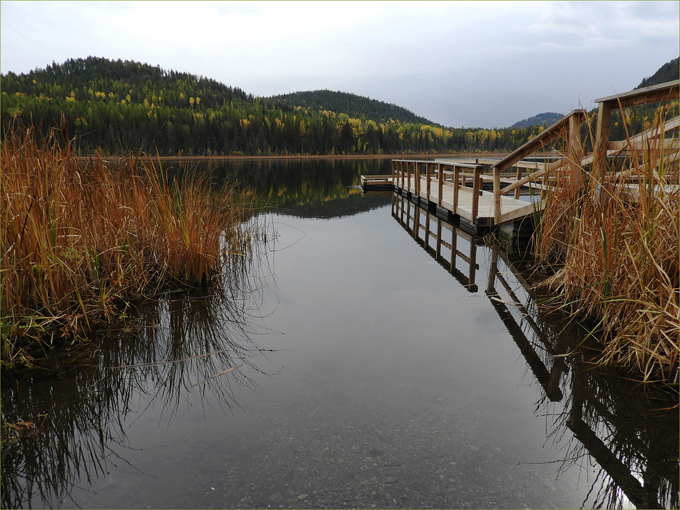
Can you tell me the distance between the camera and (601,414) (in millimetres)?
2428

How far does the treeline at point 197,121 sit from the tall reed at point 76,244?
38.4 metres

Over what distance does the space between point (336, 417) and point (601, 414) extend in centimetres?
148

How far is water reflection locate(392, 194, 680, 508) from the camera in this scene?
189cm

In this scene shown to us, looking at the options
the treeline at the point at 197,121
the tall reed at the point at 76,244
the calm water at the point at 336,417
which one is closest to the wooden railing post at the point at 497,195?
the calm water at the point at 336,417

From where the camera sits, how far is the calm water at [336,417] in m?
1.89

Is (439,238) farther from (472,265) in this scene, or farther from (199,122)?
(199,122)

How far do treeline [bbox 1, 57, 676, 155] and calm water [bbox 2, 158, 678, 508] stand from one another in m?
A: 40.2

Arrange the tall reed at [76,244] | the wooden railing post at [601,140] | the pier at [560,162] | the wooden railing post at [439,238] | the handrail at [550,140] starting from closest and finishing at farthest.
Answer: the tall reed at [76,244] < the pier at [560,162] < the wooden railing post at [601,140] < the handrail at [550,140] < the wooden railing post at [439,238]

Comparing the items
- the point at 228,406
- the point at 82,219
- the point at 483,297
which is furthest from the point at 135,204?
the point at 483,297

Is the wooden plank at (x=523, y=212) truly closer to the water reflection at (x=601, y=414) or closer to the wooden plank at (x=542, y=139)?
the wooden plank at (x=542, y=139)

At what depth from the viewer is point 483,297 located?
15.2ft

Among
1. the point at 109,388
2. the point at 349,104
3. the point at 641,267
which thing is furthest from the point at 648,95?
the point at 349,104

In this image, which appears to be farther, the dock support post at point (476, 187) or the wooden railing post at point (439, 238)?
the dock support post at point (476, 187)

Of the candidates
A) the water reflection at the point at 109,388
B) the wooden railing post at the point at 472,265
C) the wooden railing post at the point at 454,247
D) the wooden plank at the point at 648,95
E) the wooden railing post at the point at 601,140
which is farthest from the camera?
the wooden railing post at the point at 454,247
